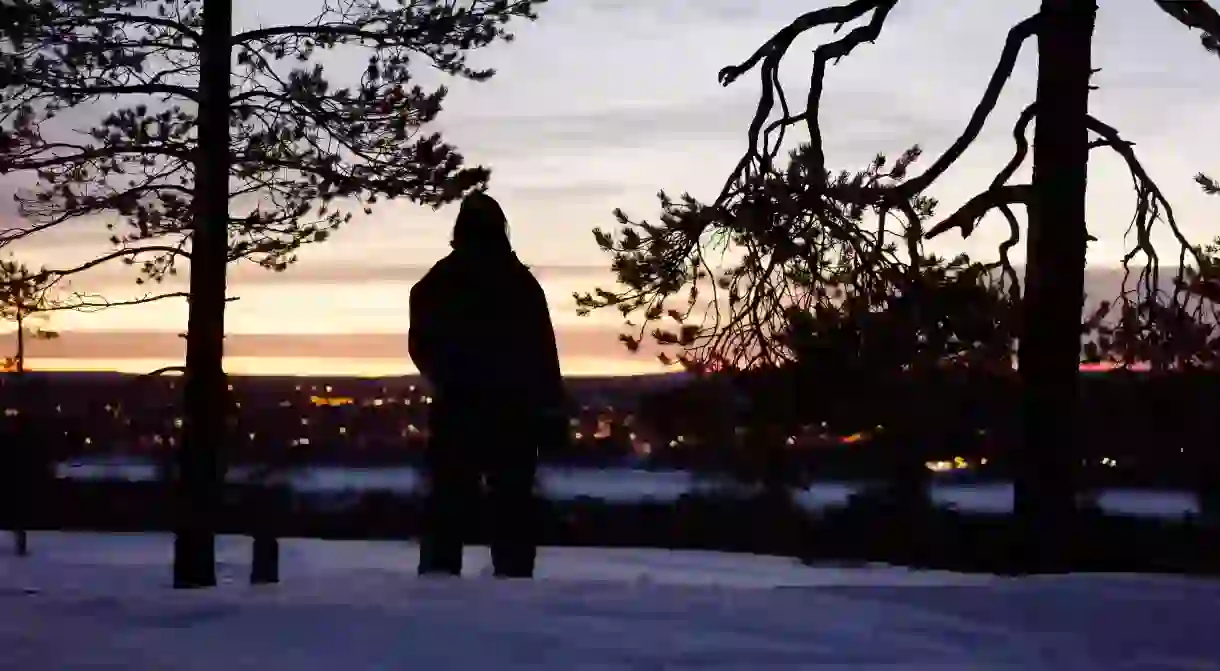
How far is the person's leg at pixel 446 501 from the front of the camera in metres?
5.96

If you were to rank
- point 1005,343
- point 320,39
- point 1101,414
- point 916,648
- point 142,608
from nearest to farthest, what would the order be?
point 916,648, point 142,608, point 1005,343, point 320,39, point 1101,414

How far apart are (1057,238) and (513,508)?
13.4ft

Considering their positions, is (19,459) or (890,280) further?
(19,459)

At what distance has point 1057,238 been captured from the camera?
8.35m

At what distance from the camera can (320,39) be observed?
10.0m

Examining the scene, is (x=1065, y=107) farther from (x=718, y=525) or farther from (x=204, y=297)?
(x=204, y=297)

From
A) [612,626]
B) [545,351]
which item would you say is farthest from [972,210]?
[612,626]

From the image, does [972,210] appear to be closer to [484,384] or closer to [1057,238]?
[1057,238]

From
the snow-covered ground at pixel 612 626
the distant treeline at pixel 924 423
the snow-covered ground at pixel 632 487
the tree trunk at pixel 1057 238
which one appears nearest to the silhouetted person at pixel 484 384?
the snow-covered ground at pixel 612 626

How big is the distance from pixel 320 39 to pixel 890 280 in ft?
14.3

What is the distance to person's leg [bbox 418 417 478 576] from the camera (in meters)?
5.96

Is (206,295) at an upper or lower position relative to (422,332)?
upper

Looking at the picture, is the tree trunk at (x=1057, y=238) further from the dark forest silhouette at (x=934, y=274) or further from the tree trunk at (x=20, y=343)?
the tree trunk at (x=20, y=343)

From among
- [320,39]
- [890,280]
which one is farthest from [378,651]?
[320,39]
